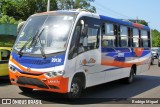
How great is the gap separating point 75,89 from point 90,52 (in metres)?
1.39

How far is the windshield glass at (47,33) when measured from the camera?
994 cm

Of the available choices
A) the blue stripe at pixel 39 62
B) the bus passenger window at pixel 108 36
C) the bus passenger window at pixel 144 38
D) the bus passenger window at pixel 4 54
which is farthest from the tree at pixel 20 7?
the blue stripe at pixel 39 62

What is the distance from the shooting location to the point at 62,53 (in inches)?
380

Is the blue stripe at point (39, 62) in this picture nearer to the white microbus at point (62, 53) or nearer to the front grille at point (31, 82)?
the white microbus at point (62, 53)

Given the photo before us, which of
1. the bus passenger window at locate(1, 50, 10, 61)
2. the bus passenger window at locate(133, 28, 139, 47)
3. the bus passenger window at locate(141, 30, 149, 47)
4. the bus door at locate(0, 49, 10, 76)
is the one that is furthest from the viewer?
the bus passenger window at locate(141, 30, 149, 47)

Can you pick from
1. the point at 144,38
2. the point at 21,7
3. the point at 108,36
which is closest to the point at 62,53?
the point at 108,36

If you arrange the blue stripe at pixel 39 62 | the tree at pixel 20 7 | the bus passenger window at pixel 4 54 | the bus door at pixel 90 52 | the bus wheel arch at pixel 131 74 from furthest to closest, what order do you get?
the tree at pixel 20 7
the bus wheel arch at pixel 131 74
the bus passenger window at pixel 4 54
the bus door at pixel 90 52
the blue stripe at pixel 39 62

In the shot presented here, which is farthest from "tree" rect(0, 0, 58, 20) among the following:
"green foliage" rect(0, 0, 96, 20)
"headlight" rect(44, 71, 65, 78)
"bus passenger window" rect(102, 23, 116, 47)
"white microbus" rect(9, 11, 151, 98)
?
"headlight" rect(44, 71, 65, 78)

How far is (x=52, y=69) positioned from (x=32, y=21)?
207cm

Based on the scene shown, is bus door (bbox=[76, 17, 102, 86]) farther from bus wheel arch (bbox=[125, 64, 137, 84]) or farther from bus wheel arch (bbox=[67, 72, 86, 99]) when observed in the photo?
bus wheel arch (bbox=[125, 64, 137, 84])

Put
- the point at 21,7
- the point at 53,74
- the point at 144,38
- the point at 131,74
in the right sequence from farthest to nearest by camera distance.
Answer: the point at 21,7 → the point at 144,38 → the point at 131,74 → the point at 53,74

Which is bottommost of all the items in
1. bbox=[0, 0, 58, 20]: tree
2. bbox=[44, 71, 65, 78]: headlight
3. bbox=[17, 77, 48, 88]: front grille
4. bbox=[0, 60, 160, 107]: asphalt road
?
bbox=[0, 60, 160, 107]: asphalt road

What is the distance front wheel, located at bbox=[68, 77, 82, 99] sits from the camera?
9.98 metres

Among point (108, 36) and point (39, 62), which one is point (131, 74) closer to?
point (108, 36)
